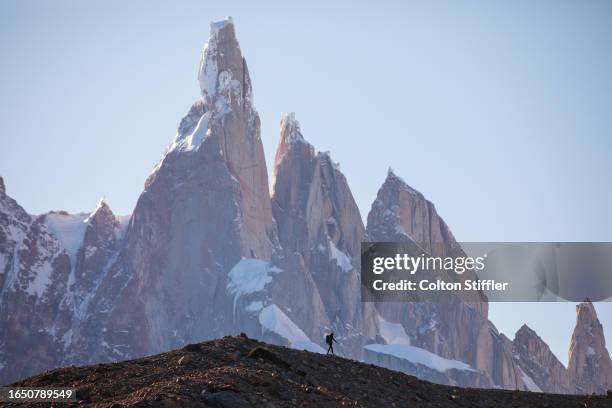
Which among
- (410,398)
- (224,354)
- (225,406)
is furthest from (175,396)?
(410,398)

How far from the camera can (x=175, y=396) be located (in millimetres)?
44562

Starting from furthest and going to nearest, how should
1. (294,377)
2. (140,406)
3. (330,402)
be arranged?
(294,377) → (330,402) → (140,406)

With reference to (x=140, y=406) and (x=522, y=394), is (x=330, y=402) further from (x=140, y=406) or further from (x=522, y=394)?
(x=522, y=394)

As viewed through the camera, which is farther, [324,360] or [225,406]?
[324,360]

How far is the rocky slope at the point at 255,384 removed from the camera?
150 feet

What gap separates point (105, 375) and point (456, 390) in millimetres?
16830

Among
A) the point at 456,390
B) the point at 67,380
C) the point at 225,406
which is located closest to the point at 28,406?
the point at 67,380

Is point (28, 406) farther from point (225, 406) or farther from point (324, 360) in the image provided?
point (324, 360)

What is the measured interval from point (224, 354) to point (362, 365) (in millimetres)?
6968

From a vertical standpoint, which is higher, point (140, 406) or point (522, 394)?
point (522, 394)

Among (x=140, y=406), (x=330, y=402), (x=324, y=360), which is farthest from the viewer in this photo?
(x=324, y=360)

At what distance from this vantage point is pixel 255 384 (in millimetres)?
48000

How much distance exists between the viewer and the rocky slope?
1802 inches

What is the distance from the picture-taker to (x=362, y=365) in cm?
5691
